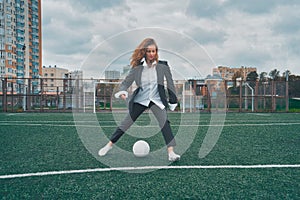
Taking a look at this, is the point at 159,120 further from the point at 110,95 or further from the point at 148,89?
the point at 110,95

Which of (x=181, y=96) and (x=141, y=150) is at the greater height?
(x=181, y=96)

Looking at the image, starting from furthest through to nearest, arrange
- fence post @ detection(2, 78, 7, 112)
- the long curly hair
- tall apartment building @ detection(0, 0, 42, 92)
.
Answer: tall apartment building @ detection(0, 0, 42, 92), fence post @ detection(2, 78, 7, 112), the long curly hair

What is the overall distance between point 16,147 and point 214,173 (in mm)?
3013

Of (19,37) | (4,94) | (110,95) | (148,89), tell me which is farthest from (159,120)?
(19,37)

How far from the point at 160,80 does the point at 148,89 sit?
0.61 ft

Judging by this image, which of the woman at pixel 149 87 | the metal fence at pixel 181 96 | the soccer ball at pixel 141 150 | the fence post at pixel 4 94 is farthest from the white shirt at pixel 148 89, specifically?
the fence post at pixel 4 94

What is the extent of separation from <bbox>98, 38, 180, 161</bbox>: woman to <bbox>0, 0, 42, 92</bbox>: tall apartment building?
143 feet

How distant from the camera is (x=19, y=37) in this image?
6062 cm

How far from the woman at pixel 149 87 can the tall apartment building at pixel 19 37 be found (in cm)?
4364

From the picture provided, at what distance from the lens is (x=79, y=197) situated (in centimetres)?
220

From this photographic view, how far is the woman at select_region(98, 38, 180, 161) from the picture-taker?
3.62m

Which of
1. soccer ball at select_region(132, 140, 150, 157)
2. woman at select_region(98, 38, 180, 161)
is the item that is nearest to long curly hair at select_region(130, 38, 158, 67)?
woman at select_region(98, 38, 180, 161)

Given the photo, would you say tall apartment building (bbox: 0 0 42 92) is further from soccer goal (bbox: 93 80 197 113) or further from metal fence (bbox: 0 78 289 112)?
soccer goal (bbox: 93 80 197 113)

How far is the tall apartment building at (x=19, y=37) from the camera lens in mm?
51537
